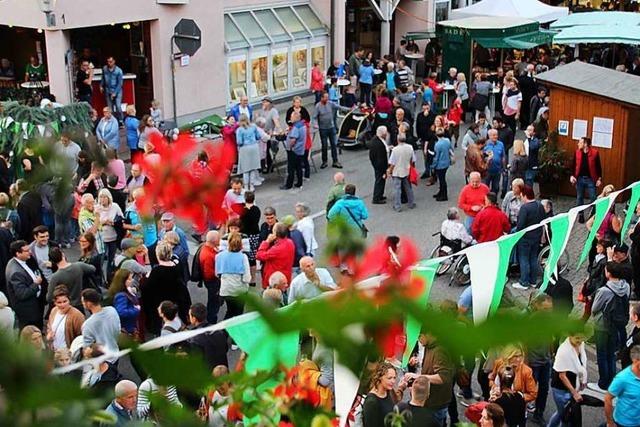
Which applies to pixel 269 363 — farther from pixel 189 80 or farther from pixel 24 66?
pixel 24 66

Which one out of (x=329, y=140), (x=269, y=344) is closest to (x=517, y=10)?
(x=329, y=140)

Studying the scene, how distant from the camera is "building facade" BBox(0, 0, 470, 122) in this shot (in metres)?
17.3

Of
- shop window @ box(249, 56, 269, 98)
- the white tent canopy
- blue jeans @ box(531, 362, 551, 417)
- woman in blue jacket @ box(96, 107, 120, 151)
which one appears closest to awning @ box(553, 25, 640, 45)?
the white tent canopy

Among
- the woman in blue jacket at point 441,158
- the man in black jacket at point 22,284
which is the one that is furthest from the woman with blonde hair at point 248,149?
the man in black jacket at point 22,284

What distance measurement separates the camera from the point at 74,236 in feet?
38.8

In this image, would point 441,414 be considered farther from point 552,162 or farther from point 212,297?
point 552,162

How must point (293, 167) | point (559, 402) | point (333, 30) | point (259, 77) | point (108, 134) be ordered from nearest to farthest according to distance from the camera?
1. point (108, 134)
2. point (559, 402)
3. point (293, 167)
4. point (259, 77)
5. point (333, 30)

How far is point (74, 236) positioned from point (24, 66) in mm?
10794

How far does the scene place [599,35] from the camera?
23141 mm

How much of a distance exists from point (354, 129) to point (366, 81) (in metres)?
4.55

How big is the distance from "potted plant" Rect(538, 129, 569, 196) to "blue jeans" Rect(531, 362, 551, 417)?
23.5 feet

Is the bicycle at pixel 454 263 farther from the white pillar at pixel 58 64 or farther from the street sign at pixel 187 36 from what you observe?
the street sign at pixel 187 36

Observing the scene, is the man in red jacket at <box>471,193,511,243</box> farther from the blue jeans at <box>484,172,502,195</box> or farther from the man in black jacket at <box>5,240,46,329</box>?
the man in black jacket at <box>5,240,46,329</box>

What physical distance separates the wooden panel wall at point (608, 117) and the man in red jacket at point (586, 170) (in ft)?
2.00
